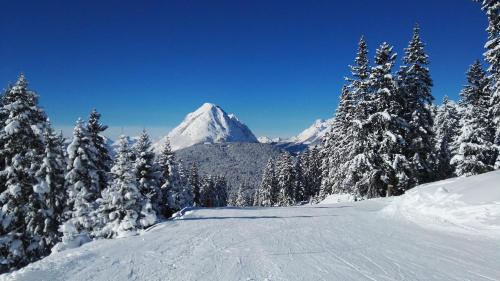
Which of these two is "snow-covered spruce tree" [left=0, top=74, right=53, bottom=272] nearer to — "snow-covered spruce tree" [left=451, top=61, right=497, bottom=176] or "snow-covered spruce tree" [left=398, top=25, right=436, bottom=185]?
"snow-covered spruce tree" [left=398, top=25, right=436, bottom=185]

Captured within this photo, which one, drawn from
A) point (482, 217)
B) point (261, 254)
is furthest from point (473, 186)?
point (261, 254)

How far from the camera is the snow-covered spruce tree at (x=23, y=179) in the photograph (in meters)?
18.7

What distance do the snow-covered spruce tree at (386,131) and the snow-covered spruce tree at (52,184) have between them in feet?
77.8

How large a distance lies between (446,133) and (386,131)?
24.4 meters

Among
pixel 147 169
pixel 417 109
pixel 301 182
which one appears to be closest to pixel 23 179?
pixel 147 169

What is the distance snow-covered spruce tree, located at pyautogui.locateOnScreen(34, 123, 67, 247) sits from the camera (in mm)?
19875

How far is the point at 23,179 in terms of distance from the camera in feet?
64.4

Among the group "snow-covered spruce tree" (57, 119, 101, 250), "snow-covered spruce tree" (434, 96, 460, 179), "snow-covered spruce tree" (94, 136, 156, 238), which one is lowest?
"snow-covered spruce tree" (94, 136, 156, 238)

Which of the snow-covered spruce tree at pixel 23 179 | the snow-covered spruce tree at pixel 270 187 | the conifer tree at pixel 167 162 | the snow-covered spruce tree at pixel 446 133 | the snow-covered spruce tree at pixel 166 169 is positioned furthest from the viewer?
the snow-covered spruce tree at pixel 270 187

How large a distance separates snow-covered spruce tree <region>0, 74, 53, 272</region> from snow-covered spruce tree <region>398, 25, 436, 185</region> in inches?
1068

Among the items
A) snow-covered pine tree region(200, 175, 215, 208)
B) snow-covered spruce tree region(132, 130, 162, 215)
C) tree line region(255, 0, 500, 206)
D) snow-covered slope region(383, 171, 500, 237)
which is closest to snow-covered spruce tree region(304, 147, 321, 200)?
snow-covered pine tree region(200, 175, 215, 208)

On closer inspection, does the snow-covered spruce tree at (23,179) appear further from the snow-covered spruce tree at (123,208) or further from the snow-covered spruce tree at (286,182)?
the snow-covered spruce tree at (286,182)

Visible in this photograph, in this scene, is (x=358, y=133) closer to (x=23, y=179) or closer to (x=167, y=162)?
(x=167, y=162)

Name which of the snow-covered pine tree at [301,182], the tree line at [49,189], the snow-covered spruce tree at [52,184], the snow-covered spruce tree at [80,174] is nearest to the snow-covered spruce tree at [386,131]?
the tree line at [49,189]
